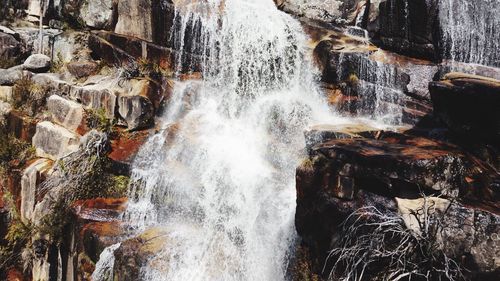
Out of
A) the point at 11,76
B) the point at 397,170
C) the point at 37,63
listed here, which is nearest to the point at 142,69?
the point at 37,63

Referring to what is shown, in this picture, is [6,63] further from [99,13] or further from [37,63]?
[99,13]

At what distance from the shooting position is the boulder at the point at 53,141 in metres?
10.2

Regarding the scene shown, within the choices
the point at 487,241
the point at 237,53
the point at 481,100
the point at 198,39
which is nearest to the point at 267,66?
the point at 237,53

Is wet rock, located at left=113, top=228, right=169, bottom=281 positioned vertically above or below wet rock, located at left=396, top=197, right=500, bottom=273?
below

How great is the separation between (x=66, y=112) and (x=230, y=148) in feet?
15.1

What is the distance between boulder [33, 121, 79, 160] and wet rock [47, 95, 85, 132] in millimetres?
198

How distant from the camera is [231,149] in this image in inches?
417

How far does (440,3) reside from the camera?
1253 cm

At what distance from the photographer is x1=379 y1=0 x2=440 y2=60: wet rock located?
1259cm

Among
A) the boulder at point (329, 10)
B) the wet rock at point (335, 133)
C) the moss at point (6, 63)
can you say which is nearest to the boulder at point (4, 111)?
the moss at point (6, 63)

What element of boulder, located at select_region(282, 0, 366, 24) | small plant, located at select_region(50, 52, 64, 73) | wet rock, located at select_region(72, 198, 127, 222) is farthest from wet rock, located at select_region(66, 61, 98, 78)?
boulder, located at select_region(282, 0, 366, 24)

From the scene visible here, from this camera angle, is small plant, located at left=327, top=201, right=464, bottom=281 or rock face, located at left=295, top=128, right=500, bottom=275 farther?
rock face, located at left=295, top=128, right=500, bottom=275

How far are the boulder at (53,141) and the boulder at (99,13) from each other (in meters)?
4.15

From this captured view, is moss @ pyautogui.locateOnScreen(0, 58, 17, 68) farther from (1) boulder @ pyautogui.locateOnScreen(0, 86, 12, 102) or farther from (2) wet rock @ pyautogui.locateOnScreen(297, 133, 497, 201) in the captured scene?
(2) wet rock @ pyautogui.locateOnScreen(297, 133, 497, 201)
